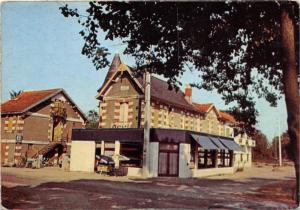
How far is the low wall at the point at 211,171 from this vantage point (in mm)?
22297

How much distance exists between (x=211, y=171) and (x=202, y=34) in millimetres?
16087

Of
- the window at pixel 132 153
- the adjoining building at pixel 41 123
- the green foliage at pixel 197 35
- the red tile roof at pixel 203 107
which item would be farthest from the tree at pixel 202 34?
the window at pixel 132 153

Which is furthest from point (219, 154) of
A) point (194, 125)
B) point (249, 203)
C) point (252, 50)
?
point (252, 50)

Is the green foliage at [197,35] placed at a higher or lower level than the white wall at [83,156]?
higher

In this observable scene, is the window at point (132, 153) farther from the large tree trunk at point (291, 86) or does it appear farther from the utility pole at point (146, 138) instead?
the large tree trunk at point (291, 86)

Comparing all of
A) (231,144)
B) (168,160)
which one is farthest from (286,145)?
(168,160)

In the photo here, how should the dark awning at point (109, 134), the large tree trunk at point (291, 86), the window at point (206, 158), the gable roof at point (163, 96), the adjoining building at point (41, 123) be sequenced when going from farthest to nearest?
the window at point (206, 158) < the gable roof at point (163, 96) < the dark awning at point (109, 134) < the adjoining building at point (41, 123) < the large tree trunk at point (291, 86)

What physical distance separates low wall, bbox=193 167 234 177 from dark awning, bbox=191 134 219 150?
66.2 inches

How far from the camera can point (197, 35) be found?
880 cm

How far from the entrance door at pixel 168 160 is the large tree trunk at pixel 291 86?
45.6ft

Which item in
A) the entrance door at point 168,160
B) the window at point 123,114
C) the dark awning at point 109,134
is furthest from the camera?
the window at point 123,114

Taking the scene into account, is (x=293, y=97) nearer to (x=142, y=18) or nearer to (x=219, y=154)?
(x=142, y=18)

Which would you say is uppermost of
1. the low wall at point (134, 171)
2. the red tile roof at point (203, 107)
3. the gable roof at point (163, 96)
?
the gable roof at point (163, 96)

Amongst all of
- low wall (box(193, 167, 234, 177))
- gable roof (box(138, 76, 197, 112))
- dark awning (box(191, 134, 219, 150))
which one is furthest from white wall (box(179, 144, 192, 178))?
gable roof (box(138, 76, 197, 112))
